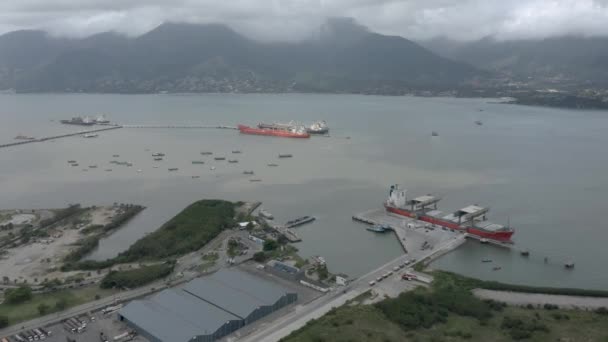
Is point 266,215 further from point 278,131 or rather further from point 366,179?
point 278,131

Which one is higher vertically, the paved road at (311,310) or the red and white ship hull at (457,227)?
the red and white ship hull at (457,227)

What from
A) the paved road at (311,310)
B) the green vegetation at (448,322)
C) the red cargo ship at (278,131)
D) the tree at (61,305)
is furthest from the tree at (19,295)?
the red cargo ship at (278,131)

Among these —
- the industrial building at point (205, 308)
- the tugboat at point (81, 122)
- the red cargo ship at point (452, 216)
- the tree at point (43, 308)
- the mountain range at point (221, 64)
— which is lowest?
the tree at point (43, 308)

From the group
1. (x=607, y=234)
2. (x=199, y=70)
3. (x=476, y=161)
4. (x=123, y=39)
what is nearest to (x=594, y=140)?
(x=476, y=161)

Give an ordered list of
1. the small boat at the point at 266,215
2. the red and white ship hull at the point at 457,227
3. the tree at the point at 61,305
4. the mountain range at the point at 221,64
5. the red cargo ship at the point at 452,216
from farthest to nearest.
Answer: the mountain range at the point at 221,64
the small boat at the point at 266,215
the red cargo ship at the point at 452,216
the red and white ship hull at the point at 457,227
the tree at the point at 61,305

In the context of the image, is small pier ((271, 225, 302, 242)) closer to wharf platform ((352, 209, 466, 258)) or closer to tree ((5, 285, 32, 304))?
wharf platform ((352, 209, 466, 258))

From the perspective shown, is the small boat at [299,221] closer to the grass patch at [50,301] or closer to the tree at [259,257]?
the tree at [259,257]
